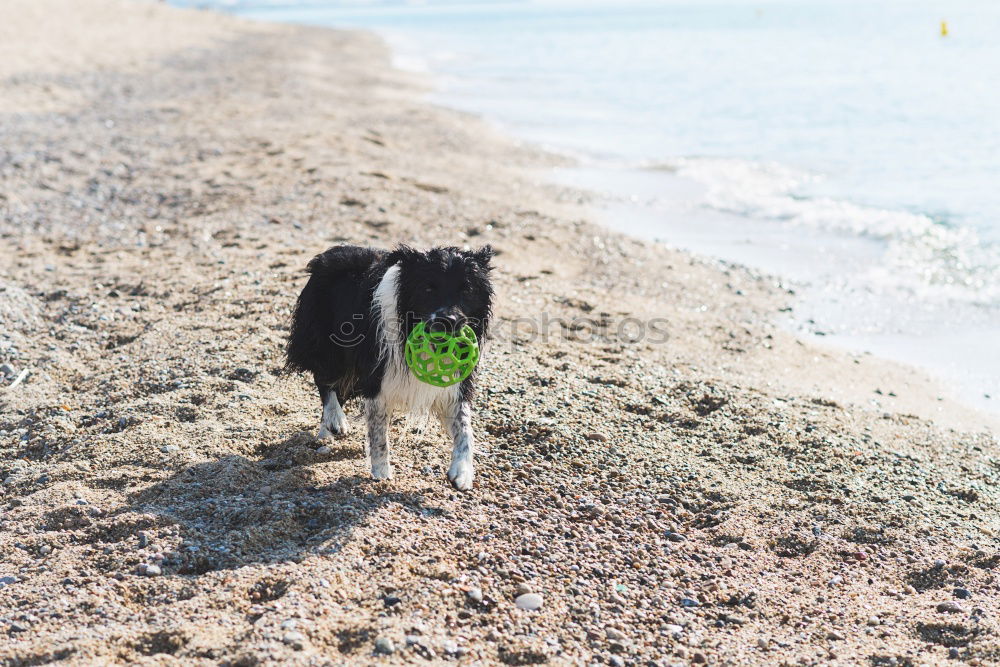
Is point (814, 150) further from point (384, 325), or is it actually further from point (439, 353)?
point (439, 353)

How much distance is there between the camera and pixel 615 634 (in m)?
4.20

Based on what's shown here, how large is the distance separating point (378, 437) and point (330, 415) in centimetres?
62

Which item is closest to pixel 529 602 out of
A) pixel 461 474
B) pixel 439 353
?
pixel 461 474

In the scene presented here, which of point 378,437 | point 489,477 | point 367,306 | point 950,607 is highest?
point 367,306

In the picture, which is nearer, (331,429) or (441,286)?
(441,286)

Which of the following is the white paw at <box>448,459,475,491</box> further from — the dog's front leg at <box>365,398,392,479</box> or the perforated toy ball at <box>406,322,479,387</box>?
the perforated toy ball at <box>406,322,479,387</box>

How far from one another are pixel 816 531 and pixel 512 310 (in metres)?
3.70

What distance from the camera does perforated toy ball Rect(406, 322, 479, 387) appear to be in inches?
190

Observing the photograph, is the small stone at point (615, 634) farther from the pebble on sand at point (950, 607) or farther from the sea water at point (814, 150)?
the sea water at point (814, 150)

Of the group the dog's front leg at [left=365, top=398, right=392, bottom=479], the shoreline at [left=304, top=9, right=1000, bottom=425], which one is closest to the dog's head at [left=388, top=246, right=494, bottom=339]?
the dog's front leg at [left=365, top=398, right=392, bottom=479]

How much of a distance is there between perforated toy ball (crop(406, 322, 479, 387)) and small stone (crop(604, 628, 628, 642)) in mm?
1545

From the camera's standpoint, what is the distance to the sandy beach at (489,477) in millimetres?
4152

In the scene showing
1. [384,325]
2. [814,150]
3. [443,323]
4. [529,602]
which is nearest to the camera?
[529,602]

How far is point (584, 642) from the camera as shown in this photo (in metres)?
4.13
